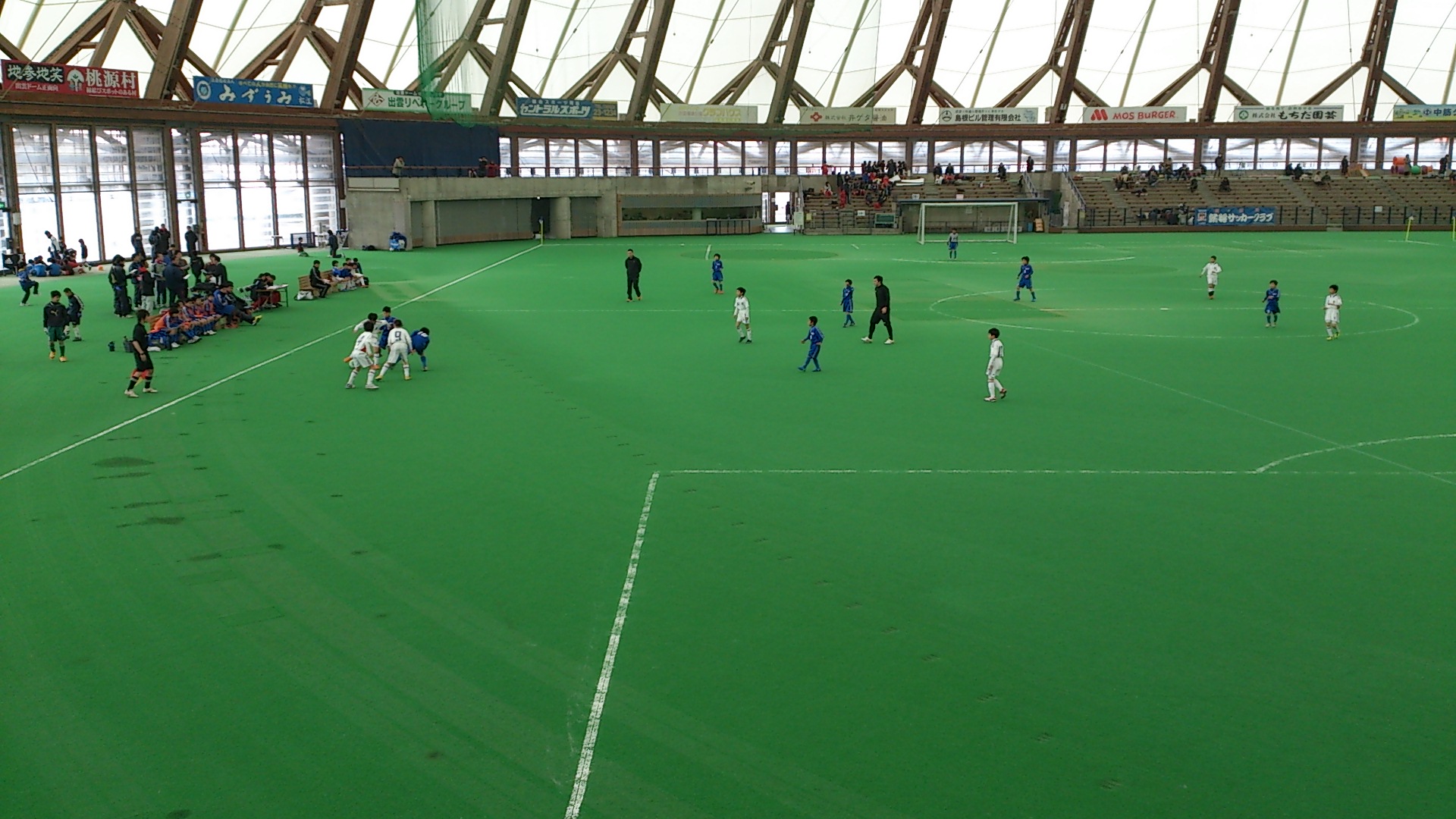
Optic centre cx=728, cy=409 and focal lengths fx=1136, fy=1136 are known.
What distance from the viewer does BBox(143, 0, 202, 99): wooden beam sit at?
46.4 m

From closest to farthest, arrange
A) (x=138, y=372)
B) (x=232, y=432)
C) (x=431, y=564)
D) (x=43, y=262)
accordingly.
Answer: (x=431, y=564) < (x=232, y=432) < (x=138, y=372) < (x=43, y=262)

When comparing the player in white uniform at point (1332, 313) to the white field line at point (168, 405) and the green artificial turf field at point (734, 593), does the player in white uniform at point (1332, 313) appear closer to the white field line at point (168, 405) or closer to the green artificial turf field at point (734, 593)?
the green artificial turf field at point (734, 593)

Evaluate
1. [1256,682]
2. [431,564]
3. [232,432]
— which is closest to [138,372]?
[232,432]

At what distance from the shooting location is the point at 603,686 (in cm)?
852

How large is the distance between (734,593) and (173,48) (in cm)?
4638

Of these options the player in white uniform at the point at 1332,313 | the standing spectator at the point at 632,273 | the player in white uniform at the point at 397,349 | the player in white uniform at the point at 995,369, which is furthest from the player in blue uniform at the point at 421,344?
the player in white uniform at the point at 1332,313

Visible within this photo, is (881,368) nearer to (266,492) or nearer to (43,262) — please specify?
(266,492)

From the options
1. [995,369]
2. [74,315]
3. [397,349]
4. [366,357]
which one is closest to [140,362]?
[366,357]

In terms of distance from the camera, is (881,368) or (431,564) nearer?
(431,564)

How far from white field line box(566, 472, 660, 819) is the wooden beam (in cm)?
4356

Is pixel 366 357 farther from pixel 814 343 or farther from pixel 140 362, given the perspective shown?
pixel 814 343

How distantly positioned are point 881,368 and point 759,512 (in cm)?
976

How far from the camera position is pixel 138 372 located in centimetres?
1939

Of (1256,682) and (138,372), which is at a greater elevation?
(138,372)
